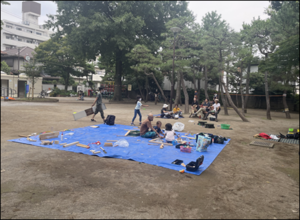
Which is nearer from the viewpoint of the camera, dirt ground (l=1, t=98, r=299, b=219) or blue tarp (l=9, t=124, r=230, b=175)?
dirt ground (l=1, t=98, r=299, b=219)

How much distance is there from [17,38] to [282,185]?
206ft

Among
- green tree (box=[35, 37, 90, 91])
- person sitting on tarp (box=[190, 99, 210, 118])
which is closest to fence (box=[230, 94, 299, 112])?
person sitting on tarp (box=[190, 99, 210, 118])

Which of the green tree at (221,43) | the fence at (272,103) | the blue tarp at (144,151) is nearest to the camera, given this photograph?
the blue tarp at (144,151)

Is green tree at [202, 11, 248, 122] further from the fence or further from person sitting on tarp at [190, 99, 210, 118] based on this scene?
the fence

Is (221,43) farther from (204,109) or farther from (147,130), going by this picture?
(147,130)

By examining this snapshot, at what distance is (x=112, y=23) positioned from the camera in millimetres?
21359

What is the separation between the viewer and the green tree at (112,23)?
21125 millimetres

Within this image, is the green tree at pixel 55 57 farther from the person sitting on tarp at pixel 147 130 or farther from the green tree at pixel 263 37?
the person sitting on tarp at pixel 147 130

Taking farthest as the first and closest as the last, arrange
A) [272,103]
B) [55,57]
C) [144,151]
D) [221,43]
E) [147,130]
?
1. [55,57]
2. [272,103]
3. [221,43]
4. [147,130]
5. [144,151]

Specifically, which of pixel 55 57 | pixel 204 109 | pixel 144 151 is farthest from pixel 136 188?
pixel 55 57

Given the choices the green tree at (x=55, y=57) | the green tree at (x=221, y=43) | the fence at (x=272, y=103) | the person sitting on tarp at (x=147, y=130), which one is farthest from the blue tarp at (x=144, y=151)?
the green tree at (x=55, y=57)

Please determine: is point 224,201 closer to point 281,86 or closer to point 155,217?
point 155,217

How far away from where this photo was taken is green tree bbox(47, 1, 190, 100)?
21125 mm

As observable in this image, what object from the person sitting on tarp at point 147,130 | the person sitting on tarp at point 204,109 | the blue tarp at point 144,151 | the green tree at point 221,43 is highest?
the green tree at point 221,43
